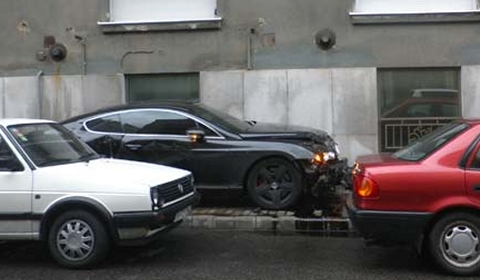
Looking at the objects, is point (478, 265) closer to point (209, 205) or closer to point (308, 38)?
point (209, 205)

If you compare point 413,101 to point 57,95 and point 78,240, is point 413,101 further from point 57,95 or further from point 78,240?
point 78,240

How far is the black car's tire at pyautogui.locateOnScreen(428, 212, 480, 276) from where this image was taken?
6.27 meters

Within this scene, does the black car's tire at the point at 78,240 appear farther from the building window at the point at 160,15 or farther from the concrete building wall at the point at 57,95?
the building window at the point at 160,15

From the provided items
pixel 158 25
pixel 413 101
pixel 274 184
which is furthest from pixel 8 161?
pixel 413 101

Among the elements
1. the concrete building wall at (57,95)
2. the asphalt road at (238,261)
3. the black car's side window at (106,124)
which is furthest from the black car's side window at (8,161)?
the concrete building wall at (57,95)

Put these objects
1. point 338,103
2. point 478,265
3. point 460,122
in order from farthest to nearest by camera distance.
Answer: point 338,103, point 460,122, point 478,265

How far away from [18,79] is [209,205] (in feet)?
19.4

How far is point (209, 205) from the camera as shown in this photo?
9945 mm

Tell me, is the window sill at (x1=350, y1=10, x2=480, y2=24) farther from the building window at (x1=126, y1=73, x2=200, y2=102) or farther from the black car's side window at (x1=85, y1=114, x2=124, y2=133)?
the black car's side window at (x1=85, y1=114, x2=124, y2=133)

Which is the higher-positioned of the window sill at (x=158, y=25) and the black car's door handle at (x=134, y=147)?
the window sill at (x=158, y=25)

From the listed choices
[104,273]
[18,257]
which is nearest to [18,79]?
[18,257]

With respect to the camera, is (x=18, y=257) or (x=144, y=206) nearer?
(x=144, y=206)

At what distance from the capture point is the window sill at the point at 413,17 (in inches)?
505

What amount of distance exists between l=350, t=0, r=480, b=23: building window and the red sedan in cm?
681
